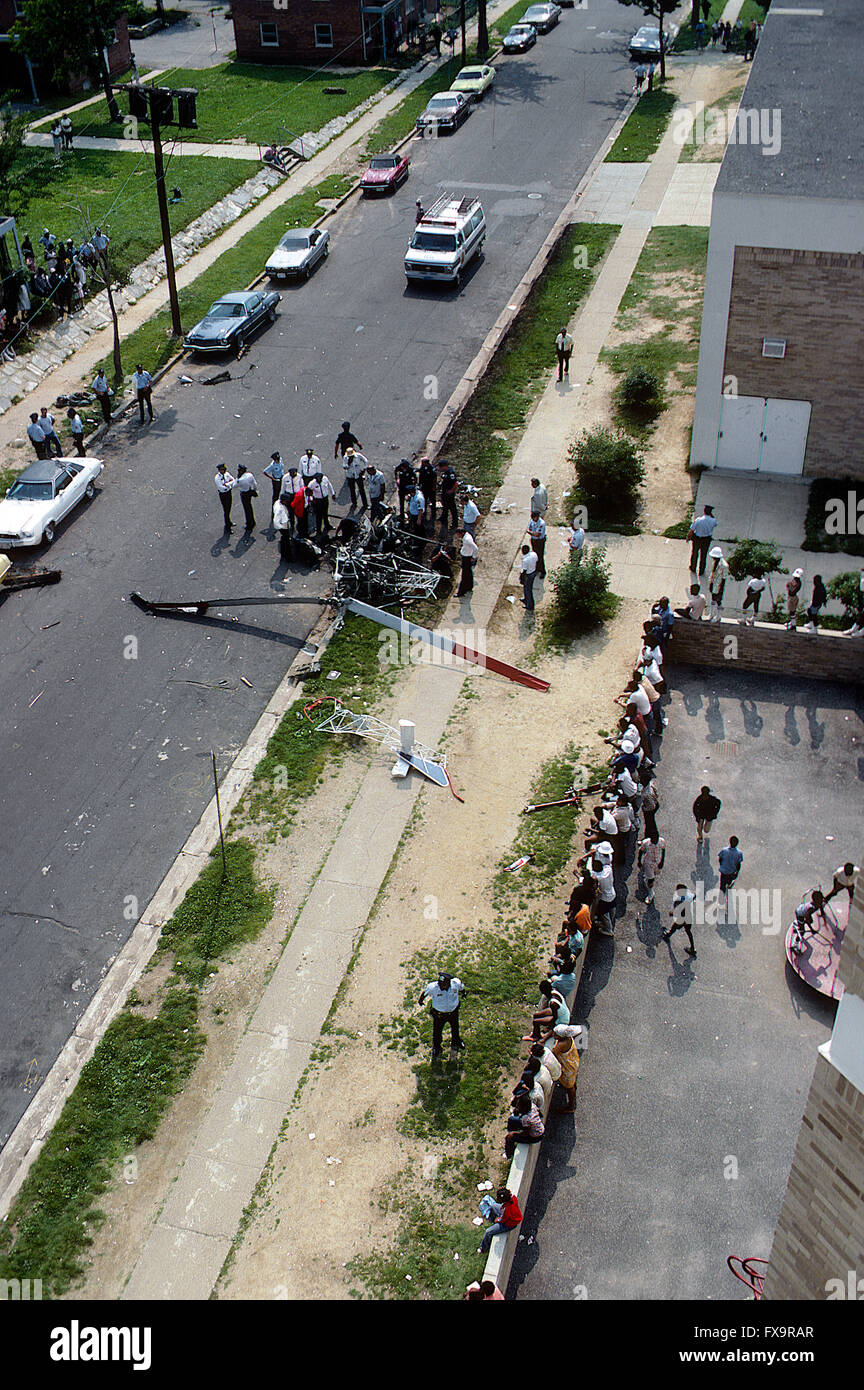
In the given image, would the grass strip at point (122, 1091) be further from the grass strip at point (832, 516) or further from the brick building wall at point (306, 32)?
the brick building wall at point (306, 32)

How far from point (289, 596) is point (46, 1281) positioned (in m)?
12.7

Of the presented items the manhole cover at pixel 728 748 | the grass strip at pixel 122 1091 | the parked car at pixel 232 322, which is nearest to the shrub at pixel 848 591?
the manhole cover at pixel 728 748

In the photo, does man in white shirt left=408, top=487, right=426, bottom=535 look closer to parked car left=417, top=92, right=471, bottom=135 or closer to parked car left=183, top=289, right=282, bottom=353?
parked car left=183, top=289, right=282, bottom=353

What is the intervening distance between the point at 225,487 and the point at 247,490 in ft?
1.39

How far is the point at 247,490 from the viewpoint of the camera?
79.7ft

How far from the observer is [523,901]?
16781 mm

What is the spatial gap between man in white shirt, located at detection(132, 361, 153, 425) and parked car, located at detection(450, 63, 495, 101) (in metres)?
24.8

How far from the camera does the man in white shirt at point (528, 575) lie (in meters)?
22.1

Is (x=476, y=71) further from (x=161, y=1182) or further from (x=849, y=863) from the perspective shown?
(x=161, y=1182)

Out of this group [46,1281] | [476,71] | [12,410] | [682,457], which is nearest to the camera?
[46,1281]

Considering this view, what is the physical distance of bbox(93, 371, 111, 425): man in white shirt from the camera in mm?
27578

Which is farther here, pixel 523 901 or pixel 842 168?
pixel 842 168

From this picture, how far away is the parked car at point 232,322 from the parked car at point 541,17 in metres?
29.7

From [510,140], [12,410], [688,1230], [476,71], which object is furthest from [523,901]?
[476,71]
